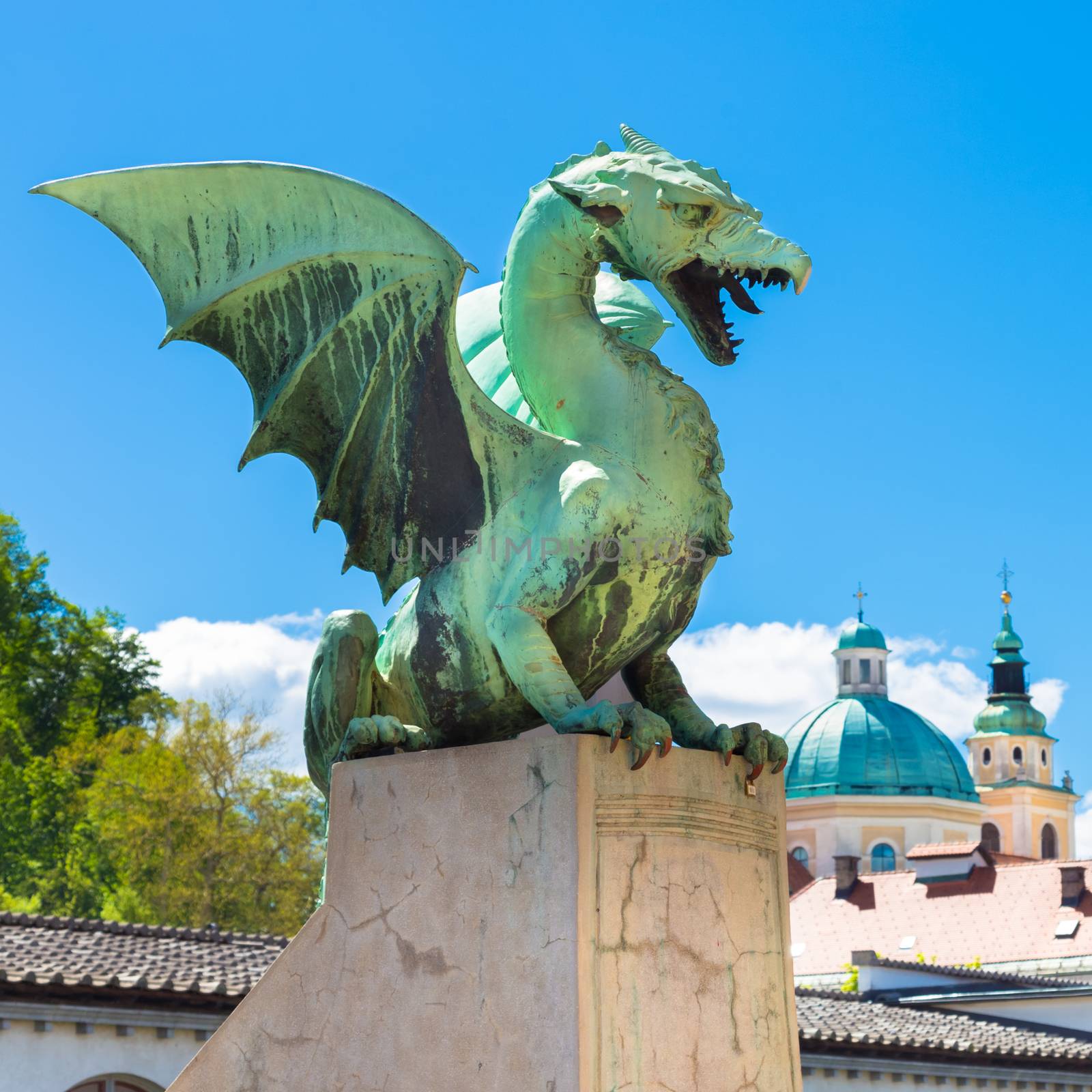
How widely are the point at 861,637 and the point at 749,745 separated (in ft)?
262

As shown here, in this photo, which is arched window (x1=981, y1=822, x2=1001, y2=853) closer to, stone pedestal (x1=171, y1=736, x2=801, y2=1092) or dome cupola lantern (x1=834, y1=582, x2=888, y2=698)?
dome cupola lantern (x1=834, y1=582, x2=888, y2=698)

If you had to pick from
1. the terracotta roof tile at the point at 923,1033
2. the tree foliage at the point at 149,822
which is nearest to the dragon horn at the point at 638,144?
the terracotta roof tile at the point at 923,1033

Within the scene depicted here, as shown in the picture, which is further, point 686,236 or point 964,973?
point 964,973

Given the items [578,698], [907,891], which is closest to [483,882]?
[578,698]

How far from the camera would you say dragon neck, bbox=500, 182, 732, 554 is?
589cm

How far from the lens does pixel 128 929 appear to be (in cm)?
2142

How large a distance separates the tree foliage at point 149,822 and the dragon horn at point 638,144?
29698mm

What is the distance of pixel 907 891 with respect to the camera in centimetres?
4981

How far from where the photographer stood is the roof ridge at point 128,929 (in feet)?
67.3

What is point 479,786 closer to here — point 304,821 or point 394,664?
point 394,664

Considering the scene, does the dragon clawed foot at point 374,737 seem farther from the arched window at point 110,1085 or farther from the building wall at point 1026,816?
the building wall at point 1026,816

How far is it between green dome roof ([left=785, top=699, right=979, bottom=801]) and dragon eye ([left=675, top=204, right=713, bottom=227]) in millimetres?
66950

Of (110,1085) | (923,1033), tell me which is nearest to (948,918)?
(923,1033)

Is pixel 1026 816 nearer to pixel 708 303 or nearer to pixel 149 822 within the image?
pixel 149 822
